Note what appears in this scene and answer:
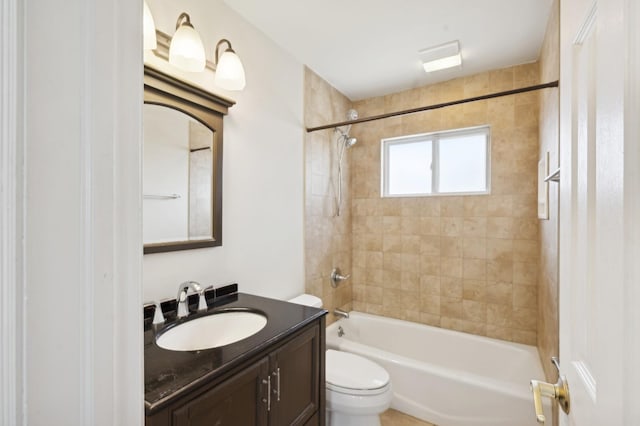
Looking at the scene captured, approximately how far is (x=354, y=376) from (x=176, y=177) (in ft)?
4.92

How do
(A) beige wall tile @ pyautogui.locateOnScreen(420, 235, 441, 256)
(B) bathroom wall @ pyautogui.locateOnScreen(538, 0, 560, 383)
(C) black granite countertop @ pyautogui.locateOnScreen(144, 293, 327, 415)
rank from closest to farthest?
(C) black granite countertop @ pyautogui.locateOnScreen(144, 293, 327, 415), (B) bathroom wall @ pyautogui.locateOnScreen(538, 0, 560, 383), (A) beige wall tile @ pyautogui.locateOnScreen(420, 235, 441, 256)

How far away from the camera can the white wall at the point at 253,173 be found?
145 centimetres

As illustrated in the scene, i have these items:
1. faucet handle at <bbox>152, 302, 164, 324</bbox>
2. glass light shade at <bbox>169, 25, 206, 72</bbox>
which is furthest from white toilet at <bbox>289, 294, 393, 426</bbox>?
glass light shade at <bbox>169, 25, 206, 72</bbox>

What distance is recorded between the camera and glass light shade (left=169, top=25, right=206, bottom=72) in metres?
1.29

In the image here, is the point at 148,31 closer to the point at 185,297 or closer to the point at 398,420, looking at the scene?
the point at 185,297

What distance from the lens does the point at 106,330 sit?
1.20 feet

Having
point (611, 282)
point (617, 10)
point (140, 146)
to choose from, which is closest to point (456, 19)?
point (617, 10)

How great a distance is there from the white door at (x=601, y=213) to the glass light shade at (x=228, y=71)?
1337 mm

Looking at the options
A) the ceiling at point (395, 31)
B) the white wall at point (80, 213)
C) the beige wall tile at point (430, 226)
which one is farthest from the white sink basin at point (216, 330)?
the beige wall tile at point (430, 226)

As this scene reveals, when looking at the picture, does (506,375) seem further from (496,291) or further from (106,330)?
(106,330)

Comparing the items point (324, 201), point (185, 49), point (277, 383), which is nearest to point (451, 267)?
point (324, 201)

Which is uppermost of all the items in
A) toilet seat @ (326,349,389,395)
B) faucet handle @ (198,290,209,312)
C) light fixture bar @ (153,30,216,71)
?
light fixture bar @ (153,30,216,71)

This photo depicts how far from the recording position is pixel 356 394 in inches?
63.4

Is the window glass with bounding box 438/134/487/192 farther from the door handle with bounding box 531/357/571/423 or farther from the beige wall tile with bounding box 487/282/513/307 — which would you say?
the door handle with bounding box 531/357/571/423
